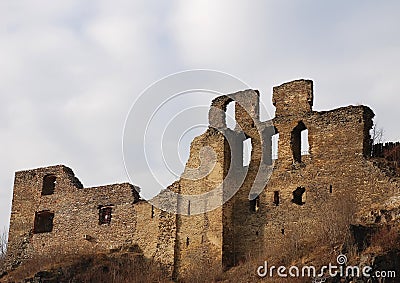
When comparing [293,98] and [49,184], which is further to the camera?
[49,184]

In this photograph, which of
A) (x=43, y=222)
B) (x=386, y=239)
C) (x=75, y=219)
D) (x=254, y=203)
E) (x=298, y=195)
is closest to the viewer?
(x=386, y=239)

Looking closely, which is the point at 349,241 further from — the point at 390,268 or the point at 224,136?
the point at 224,136

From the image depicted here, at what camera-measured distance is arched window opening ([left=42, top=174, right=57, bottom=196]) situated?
107 ft

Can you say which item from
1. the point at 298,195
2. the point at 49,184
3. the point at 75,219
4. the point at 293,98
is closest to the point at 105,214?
the point at 75,219

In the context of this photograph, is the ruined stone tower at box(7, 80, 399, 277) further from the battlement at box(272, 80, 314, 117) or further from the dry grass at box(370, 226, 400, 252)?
the dry grass at box(370, 226, 400, 252)

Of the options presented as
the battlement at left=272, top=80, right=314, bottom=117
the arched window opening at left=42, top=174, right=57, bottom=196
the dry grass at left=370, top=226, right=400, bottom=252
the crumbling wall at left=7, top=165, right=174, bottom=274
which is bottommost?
the dry grass at left=370, top=226, right=400, bottom=252

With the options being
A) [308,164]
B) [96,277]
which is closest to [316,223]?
[308,164]

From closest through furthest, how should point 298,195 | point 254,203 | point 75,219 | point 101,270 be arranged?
point 298,195, point 254,203, point 101,270, point 75,219

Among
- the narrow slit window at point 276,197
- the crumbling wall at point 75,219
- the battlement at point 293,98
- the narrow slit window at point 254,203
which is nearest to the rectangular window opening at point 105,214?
the crumbling wall at point 75,219

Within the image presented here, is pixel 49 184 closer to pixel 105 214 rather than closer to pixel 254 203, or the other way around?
pixel 105 214

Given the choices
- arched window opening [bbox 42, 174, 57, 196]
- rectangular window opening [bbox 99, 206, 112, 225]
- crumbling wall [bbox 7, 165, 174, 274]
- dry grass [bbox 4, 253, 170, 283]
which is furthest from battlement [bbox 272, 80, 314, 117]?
arched window opening [bbox 42, 174, 57, 196]

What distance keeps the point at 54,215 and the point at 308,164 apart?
38.2 ft

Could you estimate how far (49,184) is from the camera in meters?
32.9

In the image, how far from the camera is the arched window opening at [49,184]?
32.6 m
